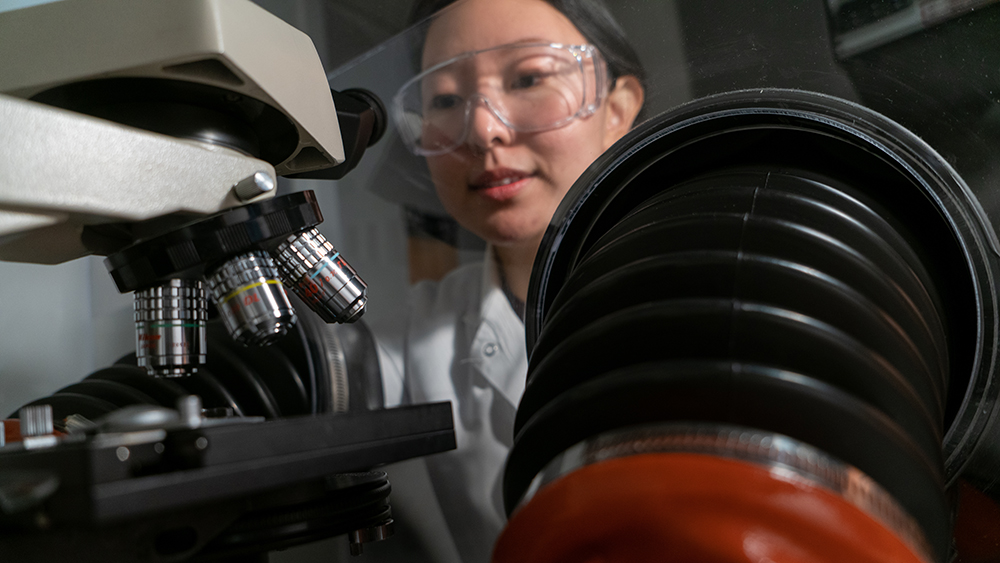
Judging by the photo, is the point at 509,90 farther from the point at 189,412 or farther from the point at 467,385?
the point at 189,412

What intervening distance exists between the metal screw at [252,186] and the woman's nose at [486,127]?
13.3 inches

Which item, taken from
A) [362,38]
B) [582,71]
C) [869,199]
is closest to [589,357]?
[869,199]

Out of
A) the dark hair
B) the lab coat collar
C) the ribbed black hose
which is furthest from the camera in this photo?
the lab coat collar

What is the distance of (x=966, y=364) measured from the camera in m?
0.64

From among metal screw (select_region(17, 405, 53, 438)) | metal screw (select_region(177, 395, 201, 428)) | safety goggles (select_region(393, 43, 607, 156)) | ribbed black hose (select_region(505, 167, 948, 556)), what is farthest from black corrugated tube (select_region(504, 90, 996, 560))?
metal screw (select_region(17, 405, 53, 438))

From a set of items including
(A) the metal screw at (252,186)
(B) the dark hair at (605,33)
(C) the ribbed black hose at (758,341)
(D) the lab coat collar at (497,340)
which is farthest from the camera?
(D) the lab coat collar at (497,340)

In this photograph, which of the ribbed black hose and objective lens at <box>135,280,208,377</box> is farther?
objective lens at <box>135,280,208,377</box>

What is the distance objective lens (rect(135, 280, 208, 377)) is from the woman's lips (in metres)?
0.39

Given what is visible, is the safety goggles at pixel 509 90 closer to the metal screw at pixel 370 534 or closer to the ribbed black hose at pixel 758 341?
the ribbed black hose at pixel 758 341

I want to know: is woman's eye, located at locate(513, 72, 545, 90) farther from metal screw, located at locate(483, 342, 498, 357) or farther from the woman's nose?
metal screw, located at locate(483, 342, 498, 357)

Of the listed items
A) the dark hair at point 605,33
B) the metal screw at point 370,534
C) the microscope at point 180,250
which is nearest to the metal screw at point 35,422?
the microscope at point 180,250

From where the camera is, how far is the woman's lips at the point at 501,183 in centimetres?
83

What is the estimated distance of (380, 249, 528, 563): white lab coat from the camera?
34.2 inches

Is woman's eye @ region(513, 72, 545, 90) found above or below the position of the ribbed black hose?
above
